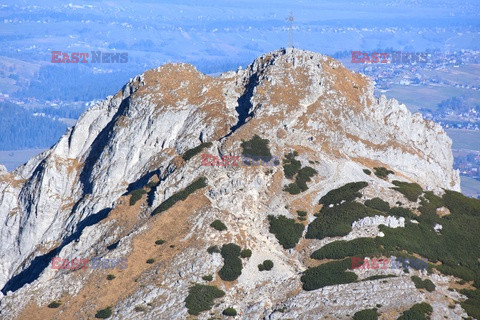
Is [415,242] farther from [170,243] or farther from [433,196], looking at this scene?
[170,243]

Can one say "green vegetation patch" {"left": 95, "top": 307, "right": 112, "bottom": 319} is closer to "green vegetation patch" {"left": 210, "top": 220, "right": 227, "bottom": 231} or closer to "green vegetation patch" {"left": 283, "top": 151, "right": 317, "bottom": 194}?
"green vegetation patch" {"left": 210, "top": 220, "right": 227, "bottom": 231}

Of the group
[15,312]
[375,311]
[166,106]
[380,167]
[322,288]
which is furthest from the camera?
[166,106]

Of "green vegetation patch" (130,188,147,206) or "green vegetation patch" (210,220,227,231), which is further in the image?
"green vegetation patch" (130,188,147,206)

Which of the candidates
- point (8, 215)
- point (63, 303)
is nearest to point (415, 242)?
point (63, 303)

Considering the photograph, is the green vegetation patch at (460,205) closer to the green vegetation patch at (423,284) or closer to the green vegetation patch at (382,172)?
the green vegetation patch at (382,172)

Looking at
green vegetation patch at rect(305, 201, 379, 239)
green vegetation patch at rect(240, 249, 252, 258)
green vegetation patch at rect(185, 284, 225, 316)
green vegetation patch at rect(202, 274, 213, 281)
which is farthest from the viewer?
green vegetation patch at rect(305, 201, 379, 239)

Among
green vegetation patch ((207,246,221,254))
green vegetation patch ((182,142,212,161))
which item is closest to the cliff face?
green vegetation patch ((207,246,221,254))

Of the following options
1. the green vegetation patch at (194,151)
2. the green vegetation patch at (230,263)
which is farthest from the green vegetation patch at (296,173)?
the green vegetation patch at (230,263)
